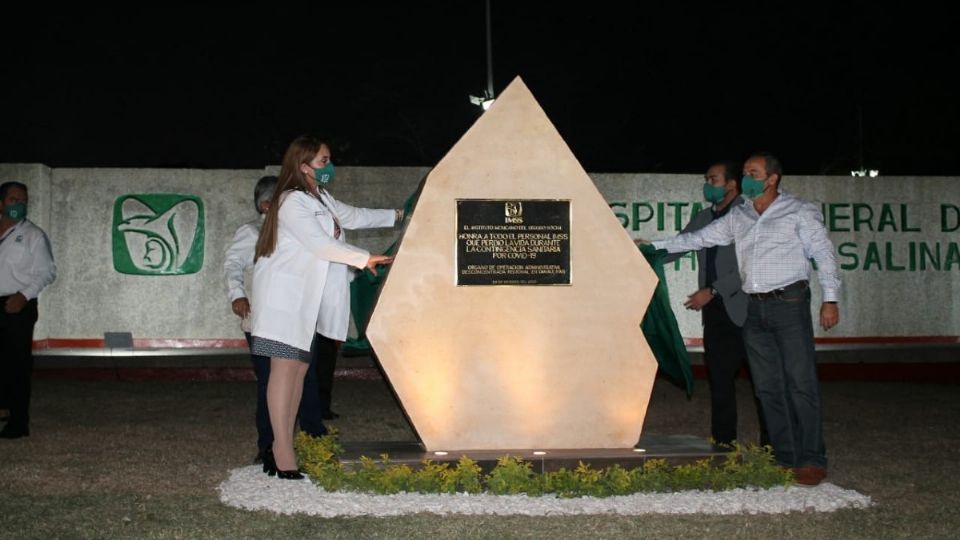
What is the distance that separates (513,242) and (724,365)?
5.15ft

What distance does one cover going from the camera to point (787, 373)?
5.62 metres

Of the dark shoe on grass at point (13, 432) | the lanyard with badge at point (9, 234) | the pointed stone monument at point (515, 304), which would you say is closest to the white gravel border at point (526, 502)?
the pointed stone monument at point (515, 304)

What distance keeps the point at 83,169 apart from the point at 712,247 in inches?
409

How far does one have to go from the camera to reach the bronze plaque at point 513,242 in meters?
5.82

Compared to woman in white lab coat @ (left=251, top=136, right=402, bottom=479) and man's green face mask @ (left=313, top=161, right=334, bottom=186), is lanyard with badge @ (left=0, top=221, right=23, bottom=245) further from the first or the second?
man's green face mask @ (left=313, top=161, right=334, bottom=186)

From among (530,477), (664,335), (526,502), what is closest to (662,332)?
(664,335)

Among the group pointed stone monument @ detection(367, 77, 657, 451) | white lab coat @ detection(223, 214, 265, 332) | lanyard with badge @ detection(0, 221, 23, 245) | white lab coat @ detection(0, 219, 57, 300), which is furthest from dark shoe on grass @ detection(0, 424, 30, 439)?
pointed stone monument @ detection(367, 77, 657, 451)

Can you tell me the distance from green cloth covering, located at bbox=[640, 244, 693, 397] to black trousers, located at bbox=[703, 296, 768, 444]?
0.66 ft

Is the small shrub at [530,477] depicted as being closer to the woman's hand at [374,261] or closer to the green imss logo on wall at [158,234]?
the woman's hand at [374,261]

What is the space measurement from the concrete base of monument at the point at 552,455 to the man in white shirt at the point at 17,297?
108 inches

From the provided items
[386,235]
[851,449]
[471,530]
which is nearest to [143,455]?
[471,530]

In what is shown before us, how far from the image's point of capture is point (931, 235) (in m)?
15.2

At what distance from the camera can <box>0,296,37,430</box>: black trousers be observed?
7102 mm

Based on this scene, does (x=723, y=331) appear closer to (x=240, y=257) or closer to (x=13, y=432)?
(x=240, y=257)
